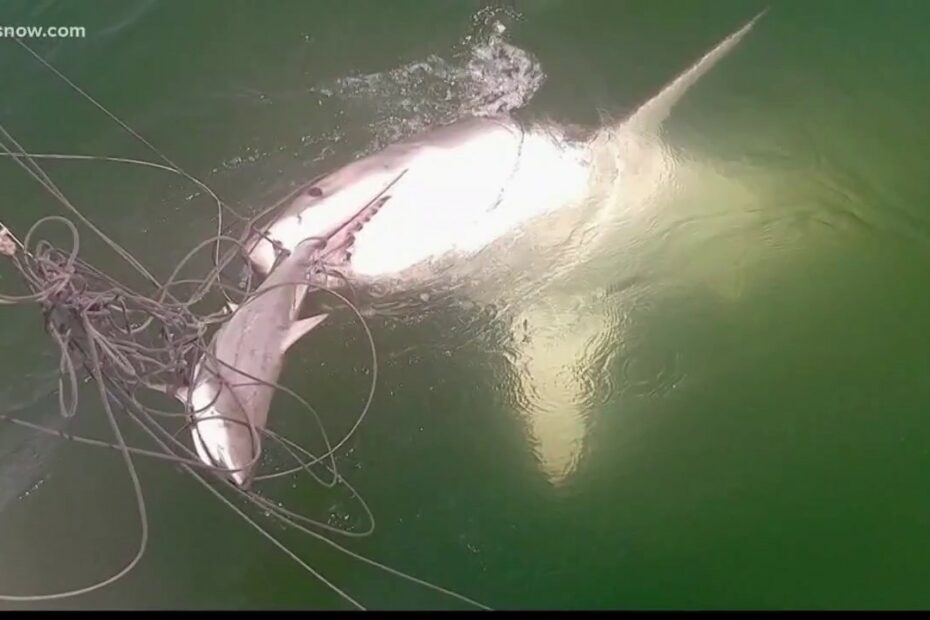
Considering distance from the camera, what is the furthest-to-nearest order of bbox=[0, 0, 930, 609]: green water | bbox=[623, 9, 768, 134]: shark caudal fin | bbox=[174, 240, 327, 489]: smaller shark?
bbox=[623, 9, 768, 134]: shark caudal fin < bbox=[0, 0, 930, 609]: green water < bbox=[174, 240, 327, 489]: smaller shark

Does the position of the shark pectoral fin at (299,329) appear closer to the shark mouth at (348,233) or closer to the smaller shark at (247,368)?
the smaller shark at (247,368)

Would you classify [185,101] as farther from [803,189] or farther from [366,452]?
[803,189]

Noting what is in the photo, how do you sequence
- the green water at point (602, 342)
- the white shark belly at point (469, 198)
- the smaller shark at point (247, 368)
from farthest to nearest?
the white shark belly at point (469, 198)
the green water at point (602, 342)
the smaller shark at point (247, 368)

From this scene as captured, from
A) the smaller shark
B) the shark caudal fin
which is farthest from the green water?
the smaller shark

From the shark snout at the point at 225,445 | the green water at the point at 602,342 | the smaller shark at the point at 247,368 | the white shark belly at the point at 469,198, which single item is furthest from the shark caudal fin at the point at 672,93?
the shark snout at the point at 225,445

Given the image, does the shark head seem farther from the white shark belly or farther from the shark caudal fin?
the shark caudal fin

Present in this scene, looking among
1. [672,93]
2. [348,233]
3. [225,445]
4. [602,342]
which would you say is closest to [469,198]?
[348,233]
